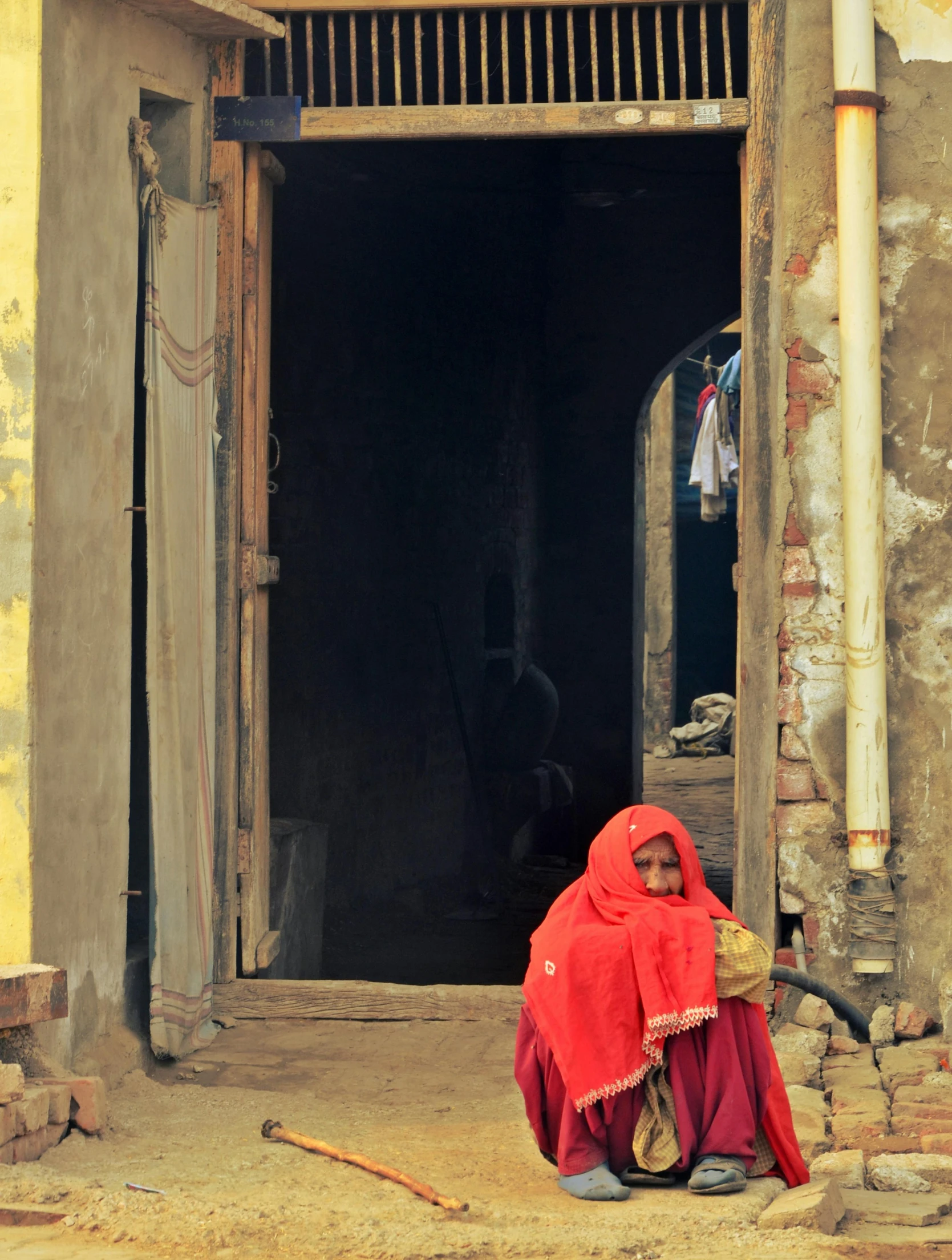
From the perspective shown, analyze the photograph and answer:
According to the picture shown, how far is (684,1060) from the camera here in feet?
10.2

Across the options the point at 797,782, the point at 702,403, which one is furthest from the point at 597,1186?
the point at 702,403

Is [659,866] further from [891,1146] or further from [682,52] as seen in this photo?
[682,52]

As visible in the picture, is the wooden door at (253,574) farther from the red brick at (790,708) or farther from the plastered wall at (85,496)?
the red brick at (790,708)

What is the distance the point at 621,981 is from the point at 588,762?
8.07m

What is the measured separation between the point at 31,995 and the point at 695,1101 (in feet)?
5.43

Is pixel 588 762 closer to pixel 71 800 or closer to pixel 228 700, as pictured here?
pixel 228 700

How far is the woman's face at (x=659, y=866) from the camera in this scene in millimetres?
3221

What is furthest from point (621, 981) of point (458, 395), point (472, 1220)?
point (458, 395)

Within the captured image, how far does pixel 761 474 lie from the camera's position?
4.68m

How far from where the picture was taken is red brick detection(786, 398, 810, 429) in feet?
14.9

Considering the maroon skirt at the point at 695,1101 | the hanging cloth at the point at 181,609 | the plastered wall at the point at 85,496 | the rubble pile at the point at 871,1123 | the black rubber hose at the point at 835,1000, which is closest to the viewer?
the rubble pile at the point at 871,1123

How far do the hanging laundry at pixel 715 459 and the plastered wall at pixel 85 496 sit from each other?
10.9 m

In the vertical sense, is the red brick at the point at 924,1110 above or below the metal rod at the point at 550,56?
below

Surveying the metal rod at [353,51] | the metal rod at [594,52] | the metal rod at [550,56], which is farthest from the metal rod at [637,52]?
the metal rod at [353,51]
